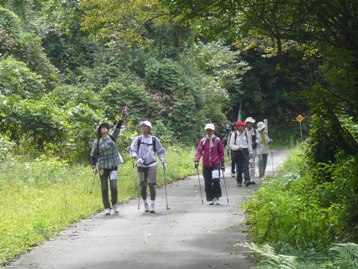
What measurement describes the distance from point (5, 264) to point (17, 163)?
31.9 feet

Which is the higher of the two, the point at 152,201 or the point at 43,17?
the point at 43,17

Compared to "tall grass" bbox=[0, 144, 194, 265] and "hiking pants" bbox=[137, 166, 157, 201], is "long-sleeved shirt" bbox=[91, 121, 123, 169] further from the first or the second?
"tall grass" bbox=[0, 144, 194, 265]

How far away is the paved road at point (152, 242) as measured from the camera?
992 centimetres

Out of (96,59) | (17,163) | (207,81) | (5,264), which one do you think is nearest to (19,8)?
(96,59)

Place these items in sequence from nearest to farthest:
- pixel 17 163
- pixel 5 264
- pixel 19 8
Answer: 1. pixel 5 264
2. pixel 17 163
3. pixel 19 8

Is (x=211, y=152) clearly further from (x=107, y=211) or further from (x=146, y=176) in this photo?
(x=107, y=211)

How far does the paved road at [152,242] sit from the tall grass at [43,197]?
29 centimetres

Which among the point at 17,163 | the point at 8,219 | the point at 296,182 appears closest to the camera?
the point at 8,219

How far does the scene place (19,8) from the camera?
36.1 meters

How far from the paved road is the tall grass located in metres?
0.29

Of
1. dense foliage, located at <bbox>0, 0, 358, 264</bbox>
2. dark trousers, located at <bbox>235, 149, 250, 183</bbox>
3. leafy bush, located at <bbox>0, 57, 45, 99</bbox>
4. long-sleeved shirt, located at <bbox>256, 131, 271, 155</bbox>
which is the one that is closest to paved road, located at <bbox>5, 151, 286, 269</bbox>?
dense foliage, located at <bbox>0, 0, 358, 264</bbox>

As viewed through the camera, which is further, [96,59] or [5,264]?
[96,59]

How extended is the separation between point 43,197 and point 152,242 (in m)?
5.13

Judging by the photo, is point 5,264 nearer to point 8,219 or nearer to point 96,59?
point 8,219
